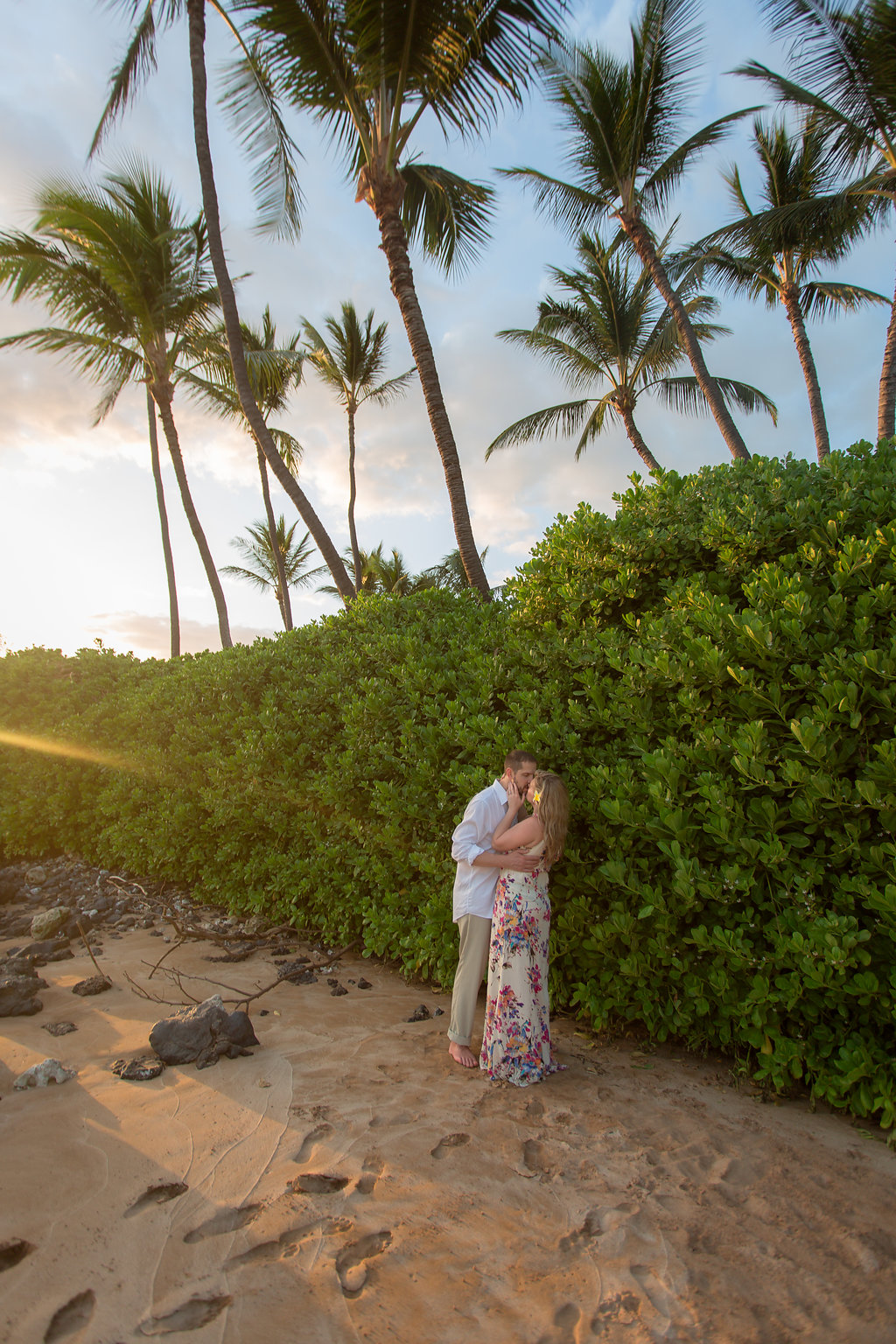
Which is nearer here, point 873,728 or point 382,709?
point 873,728

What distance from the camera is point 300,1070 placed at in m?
3.58

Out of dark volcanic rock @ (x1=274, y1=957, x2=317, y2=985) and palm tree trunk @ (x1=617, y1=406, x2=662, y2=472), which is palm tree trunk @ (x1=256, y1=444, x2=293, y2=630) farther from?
dark volcanic rock @ (x1=274, y1=957, x2=317, y2=985)

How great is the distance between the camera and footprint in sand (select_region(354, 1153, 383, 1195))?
2582mm

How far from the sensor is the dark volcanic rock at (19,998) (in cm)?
432

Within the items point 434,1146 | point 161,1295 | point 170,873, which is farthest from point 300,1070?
point 170,873

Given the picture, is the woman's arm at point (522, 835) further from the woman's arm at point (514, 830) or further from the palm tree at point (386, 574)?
the palm tree at point (386, 574)

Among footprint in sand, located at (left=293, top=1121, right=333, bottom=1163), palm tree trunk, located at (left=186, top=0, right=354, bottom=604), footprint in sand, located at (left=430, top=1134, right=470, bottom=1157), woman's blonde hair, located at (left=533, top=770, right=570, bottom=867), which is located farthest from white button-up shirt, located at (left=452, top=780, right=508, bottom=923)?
palm tree trunk, located at (left=186, top=0, right=354, bottom=604)

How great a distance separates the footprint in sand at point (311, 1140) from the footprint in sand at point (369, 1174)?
0.26 m

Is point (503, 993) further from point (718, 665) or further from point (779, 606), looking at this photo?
point (779, 606)

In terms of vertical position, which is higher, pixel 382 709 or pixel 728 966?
pixel 382 709

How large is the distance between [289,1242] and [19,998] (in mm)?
3102

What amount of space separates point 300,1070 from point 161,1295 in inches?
58.2

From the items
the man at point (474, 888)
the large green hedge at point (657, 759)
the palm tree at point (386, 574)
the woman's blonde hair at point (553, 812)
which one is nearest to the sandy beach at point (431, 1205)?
the man at point (474, 888)

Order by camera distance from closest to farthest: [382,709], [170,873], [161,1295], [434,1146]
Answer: [161,1295] → [434,1146] → [382,709] → [170,873]
